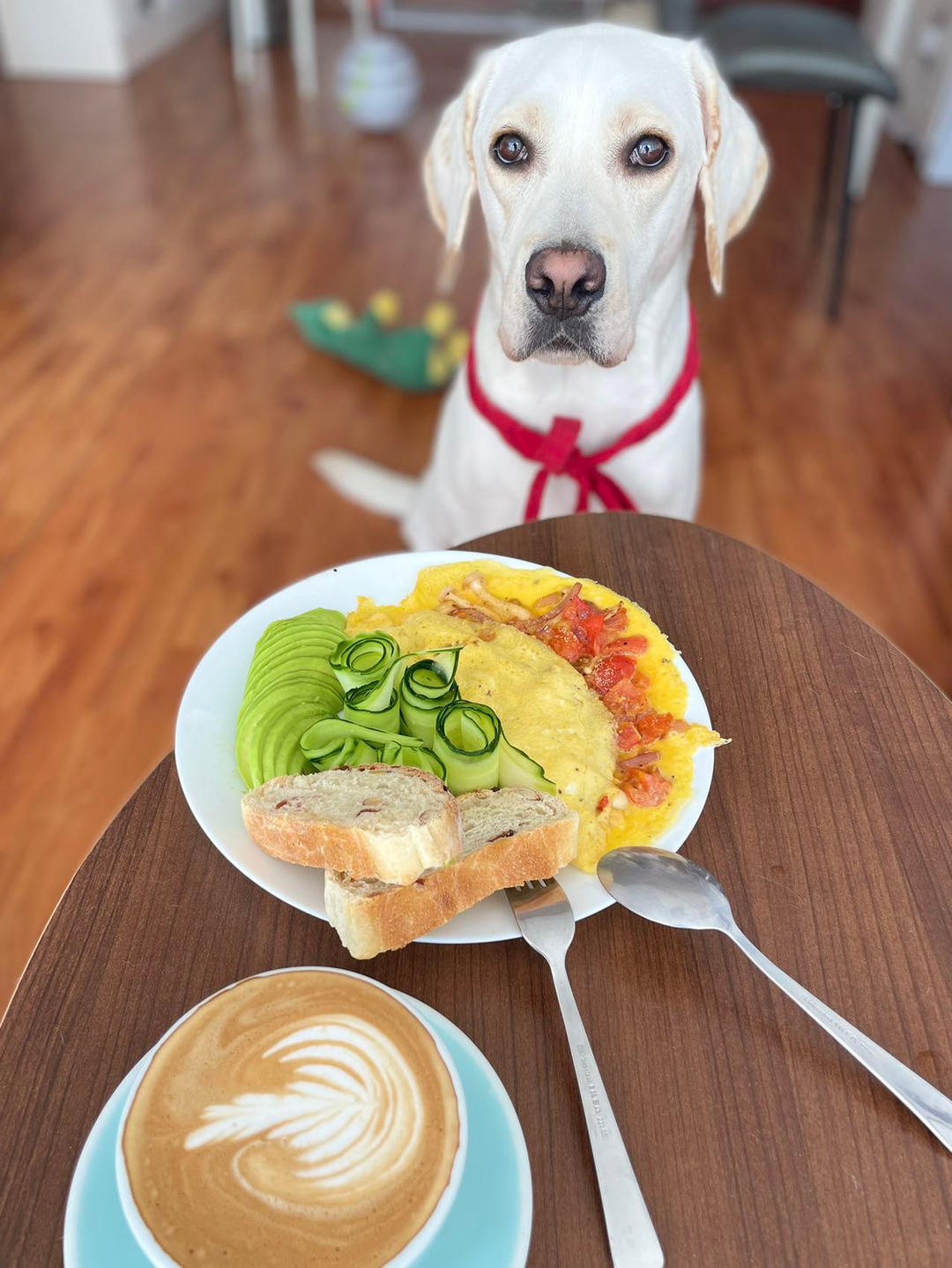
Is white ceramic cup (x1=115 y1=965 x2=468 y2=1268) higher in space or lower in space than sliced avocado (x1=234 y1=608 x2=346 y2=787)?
higher

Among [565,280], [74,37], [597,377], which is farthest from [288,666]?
[74,37]

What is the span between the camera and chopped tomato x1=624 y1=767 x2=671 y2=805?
26.7 inches

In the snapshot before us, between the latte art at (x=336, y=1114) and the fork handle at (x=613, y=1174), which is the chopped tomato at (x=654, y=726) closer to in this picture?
the fork handle at (x=613, y=1174)

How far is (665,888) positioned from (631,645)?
8.8 inches

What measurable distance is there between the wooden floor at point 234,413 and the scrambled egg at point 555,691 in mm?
162

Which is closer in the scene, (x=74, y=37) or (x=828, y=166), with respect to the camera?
(x=828, y=166)

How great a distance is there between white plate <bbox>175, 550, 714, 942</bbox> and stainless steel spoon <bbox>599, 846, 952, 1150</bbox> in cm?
1

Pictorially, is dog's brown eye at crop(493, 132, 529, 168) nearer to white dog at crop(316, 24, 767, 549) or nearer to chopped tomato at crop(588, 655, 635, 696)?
white dog at crop(316, 24, 767, 549)

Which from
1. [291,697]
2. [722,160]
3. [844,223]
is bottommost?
[844,223]

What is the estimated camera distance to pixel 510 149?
3.48 feet

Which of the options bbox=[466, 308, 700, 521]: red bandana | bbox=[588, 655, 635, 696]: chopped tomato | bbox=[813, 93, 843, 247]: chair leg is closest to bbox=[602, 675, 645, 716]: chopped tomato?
bbox=[588, 655, 635, 696]: chopped tomato

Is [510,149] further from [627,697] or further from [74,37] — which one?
[74,37]

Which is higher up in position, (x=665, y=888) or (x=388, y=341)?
(x=665, y=888)

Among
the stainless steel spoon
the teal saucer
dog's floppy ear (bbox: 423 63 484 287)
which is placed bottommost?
the stainless steel spoon
